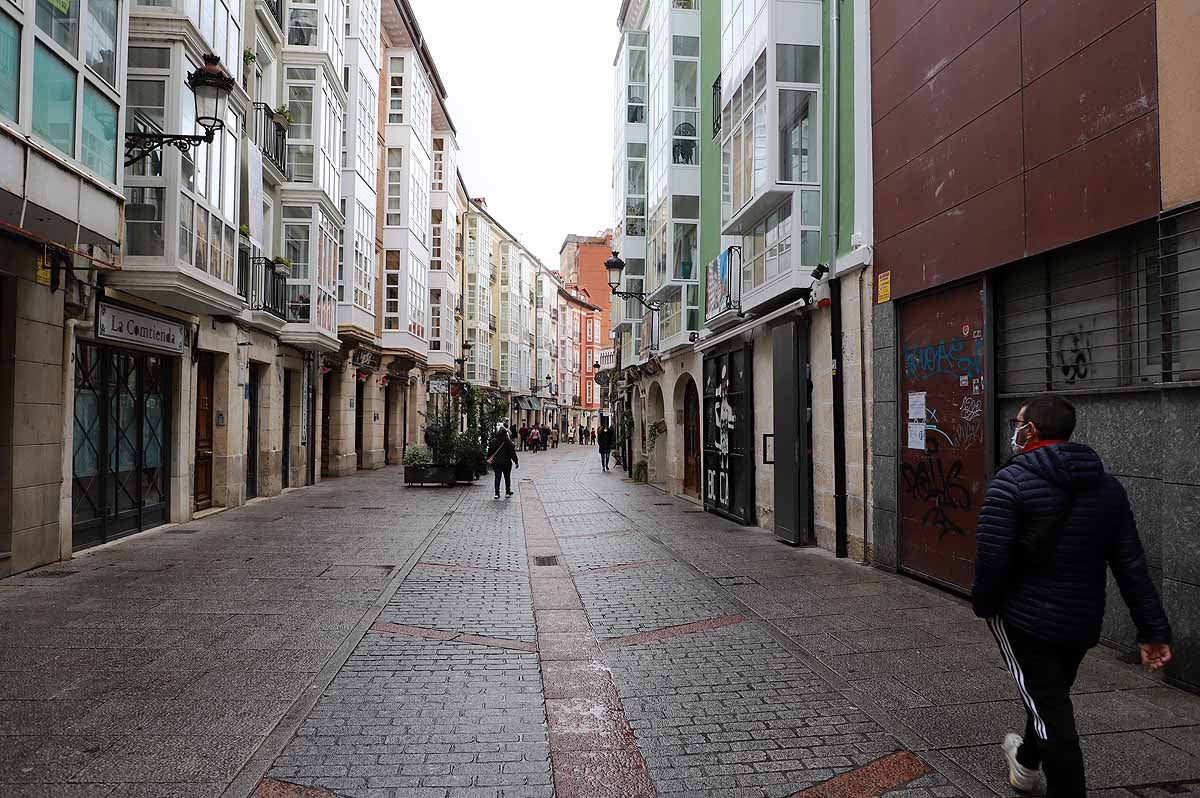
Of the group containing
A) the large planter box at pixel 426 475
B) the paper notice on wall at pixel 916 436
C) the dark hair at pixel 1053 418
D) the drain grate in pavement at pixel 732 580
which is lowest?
the drain grate in pavement at pixel 732 580

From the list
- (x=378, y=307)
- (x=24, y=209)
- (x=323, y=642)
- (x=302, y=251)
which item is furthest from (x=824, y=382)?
(x=378, y=307)

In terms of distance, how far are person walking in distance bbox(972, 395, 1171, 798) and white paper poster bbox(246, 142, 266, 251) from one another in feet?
47.2

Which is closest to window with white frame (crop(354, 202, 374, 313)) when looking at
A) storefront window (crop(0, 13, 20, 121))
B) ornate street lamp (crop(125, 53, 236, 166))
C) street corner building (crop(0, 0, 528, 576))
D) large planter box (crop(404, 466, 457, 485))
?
street corner building (crop(0, 0, 528, 576))

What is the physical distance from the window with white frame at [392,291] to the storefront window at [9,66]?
72.5ft

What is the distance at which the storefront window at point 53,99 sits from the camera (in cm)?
796

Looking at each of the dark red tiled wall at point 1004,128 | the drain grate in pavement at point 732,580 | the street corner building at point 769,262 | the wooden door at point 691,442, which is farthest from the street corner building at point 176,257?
the wooden door at point 691,442

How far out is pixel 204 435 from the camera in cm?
1535

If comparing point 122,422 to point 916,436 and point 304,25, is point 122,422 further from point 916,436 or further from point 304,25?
point 304,25

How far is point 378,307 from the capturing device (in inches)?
1144

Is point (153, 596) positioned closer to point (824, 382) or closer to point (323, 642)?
point (323, 642)

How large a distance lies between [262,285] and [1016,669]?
16.3m

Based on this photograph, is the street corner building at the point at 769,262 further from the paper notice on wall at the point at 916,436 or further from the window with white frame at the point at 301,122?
the window with white frame at the point at 301,122

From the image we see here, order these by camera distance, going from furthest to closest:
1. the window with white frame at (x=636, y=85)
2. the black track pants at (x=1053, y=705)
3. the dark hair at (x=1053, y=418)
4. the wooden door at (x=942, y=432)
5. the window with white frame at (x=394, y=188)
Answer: the window with white frame at (x=394, y=188)
the window with white frame at (x=636, y=85)
the wooden door at (x=942, y=432)
the dark hair at (x=1053, y=418)
the black track pants at (x=1053, y=705)

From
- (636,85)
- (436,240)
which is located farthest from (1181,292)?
(436,240)
